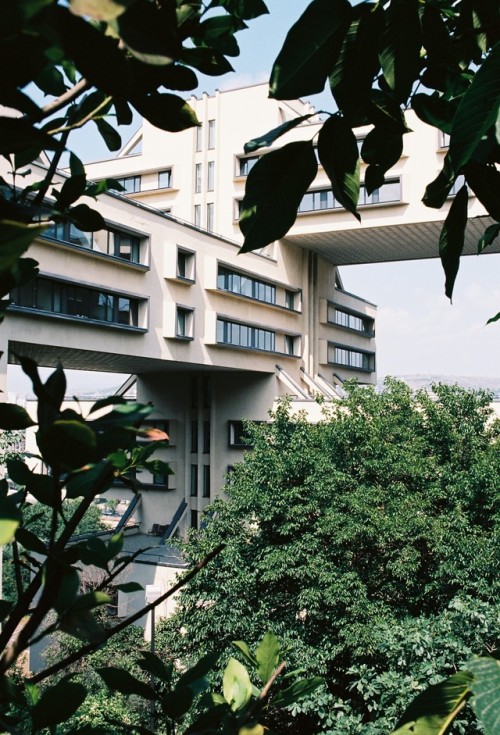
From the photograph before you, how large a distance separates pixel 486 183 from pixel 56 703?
558mm

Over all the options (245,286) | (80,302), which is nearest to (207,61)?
(80,302)

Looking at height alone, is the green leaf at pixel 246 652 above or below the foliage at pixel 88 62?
below

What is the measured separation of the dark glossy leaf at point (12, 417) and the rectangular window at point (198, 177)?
17.3 m

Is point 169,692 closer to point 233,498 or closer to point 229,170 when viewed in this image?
point 233,498

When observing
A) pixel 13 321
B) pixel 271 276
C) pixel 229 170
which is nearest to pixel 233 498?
pixel 13 321

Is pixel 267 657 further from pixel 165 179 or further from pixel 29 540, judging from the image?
pixel 165 179

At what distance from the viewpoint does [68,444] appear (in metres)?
0.32

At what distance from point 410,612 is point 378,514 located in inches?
52.4

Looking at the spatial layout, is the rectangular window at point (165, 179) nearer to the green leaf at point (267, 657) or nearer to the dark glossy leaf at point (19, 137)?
the green leaf at point (267, 657)

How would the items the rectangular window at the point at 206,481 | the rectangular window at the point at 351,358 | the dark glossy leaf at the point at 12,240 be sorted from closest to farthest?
the dark glossy leaf at the point at 12,240, the rectangular window at the point at 206,481, the rectangular window at the point at 351,358

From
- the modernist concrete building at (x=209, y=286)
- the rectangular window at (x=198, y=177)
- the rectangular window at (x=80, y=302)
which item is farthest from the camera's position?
the rectangular window at (x=198, y=177)

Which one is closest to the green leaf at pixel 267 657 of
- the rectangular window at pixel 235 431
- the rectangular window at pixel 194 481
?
the rectangular window at pixel 235 431

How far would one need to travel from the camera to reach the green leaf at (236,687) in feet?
2.05

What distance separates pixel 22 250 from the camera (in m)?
0.23
